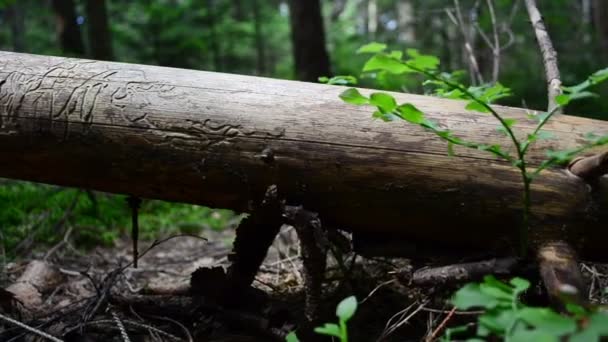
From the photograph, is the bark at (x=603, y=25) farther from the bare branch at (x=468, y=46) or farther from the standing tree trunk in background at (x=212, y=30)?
the standing tree trunk in background at (x=212, y=30)

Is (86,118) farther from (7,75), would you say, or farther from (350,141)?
(350,141)

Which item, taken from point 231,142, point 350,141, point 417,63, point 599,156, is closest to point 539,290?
point 599,156

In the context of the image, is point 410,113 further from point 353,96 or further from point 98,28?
point 98,28

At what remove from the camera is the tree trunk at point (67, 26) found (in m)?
8.94

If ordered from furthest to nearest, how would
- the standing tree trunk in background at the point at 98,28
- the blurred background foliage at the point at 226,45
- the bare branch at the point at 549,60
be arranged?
the standing tree trunk in background at the point at 98,28 → the blurred background foliage at the point at 226,45 → the bare branch at the point at 549,60

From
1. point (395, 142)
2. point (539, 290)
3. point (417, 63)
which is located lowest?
point (539, 290)

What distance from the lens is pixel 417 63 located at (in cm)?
147

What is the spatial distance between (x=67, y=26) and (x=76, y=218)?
5.92 metres

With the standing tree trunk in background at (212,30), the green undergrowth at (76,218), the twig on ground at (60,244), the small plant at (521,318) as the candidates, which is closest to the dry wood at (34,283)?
the twig on ground at (60,244)

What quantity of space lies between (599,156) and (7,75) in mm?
2295

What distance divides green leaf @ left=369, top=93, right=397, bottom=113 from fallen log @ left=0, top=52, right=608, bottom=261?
0.39 metres

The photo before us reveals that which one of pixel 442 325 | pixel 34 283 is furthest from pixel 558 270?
pixel 34 283

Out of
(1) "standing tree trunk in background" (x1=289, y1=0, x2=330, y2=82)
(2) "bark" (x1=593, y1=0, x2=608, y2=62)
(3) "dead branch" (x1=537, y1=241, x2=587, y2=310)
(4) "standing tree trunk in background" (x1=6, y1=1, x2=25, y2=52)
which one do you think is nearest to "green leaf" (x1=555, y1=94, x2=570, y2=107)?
(3) "dead branch" (x1=537, y1=241, x2=587, y2=310)

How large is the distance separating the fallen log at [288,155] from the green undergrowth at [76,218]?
1.66 meters
